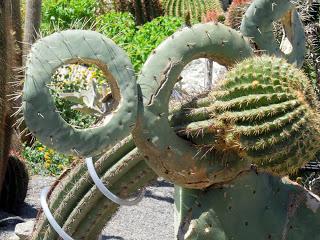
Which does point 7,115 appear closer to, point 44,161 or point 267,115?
point 44,161

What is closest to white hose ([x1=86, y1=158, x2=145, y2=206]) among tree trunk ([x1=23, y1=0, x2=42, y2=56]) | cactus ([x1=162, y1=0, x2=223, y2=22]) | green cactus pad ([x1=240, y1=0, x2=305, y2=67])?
green cactus pad ([x1=240, y1=0, x2=305, y2=67])

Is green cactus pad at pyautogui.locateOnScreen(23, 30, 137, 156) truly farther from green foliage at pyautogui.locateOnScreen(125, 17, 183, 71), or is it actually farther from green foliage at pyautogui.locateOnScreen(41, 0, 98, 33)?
green foliage at pyautogui.locateOnScreen(41, 0, 98, 33)

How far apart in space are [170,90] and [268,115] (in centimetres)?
30

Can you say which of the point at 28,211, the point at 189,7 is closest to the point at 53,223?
the point at 28,211

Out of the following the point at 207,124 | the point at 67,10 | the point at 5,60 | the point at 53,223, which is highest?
the point at 207,124

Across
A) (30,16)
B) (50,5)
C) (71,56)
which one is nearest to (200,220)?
(71,56)

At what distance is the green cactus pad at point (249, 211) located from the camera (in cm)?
264

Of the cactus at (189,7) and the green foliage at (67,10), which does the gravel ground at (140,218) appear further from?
the cactus at (189,7)

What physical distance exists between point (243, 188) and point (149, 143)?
54 cm

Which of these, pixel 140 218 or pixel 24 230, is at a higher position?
pixel 24 230

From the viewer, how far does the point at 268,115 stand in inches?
90.2

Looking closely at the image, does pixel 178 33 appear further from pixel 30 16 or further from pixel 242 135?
pixel 30 16

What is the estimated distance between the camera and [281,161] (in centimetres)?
231

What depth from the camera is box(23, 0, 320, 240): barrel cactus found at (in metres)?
2.16
